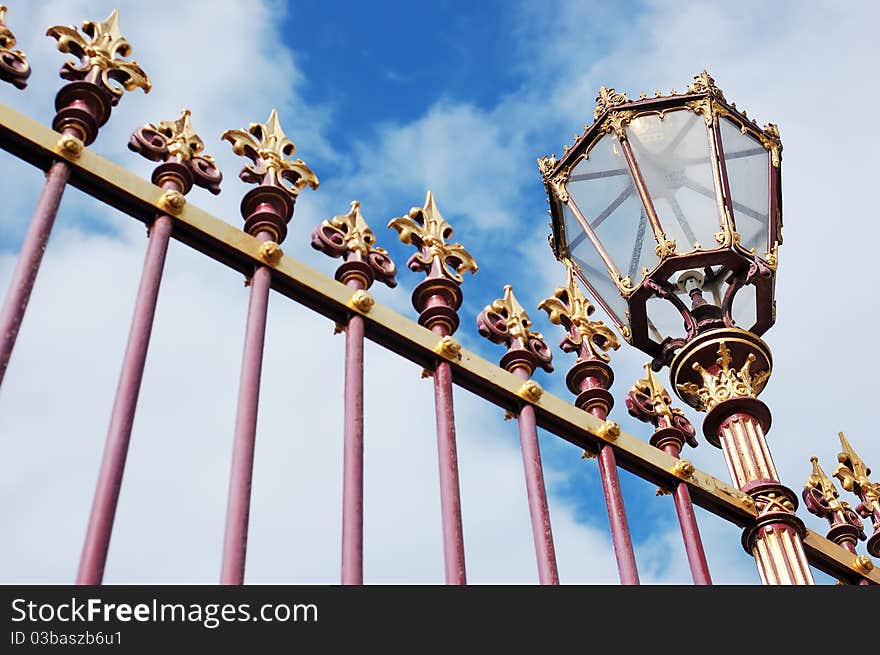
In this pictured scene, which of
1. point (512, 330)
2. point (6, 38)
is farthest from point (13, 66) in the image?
point (512, 330)

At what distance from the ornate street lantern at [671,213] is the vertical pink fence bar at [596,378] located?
33 centimetres

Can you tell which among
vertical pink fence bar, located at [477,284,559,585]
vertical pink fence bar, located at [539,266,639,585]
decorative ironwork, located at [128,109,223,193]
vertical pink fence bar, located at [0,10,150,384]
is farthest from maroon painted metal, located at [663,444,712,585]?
vertical pink fence bar, located at [0,10,150,384]

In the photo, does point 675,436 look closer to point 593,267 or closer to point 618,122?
point 593,267

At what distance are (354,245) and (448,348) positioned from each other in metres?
0.55

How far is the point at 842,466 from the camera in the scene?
7.44 meters

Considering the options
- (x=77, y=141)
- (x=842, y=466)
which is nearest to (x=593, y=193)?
(x=842, y=466)

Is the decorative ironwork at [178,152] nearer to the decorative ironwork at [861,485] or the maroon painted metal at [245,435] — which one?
the maroon painted metal at [245,435]

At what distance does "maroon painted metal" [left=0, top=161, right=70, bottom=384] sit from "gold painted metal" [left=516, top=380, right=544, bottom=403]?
1.89 metres

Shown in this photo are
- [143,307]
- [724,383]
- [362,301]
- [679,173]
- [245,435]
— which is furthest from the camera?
[679,173]

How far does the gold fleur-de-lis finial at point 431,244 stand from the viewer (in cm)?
624

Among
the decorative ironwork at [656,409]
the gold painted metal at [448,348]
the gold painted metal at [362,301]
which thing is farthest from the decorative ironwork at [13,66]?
the decorative ironwork at [656,409]

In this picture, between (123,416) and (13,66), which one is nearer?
(123,416)

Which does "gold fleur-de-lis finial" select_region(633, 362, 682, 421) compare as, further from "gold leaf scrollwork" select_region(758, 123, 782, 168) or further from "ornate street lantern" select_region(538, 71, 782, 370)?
"gold leaf scrollwork" select_region(758, 123, 782, 168)

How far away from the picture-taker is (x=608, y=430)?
20.3 ft
